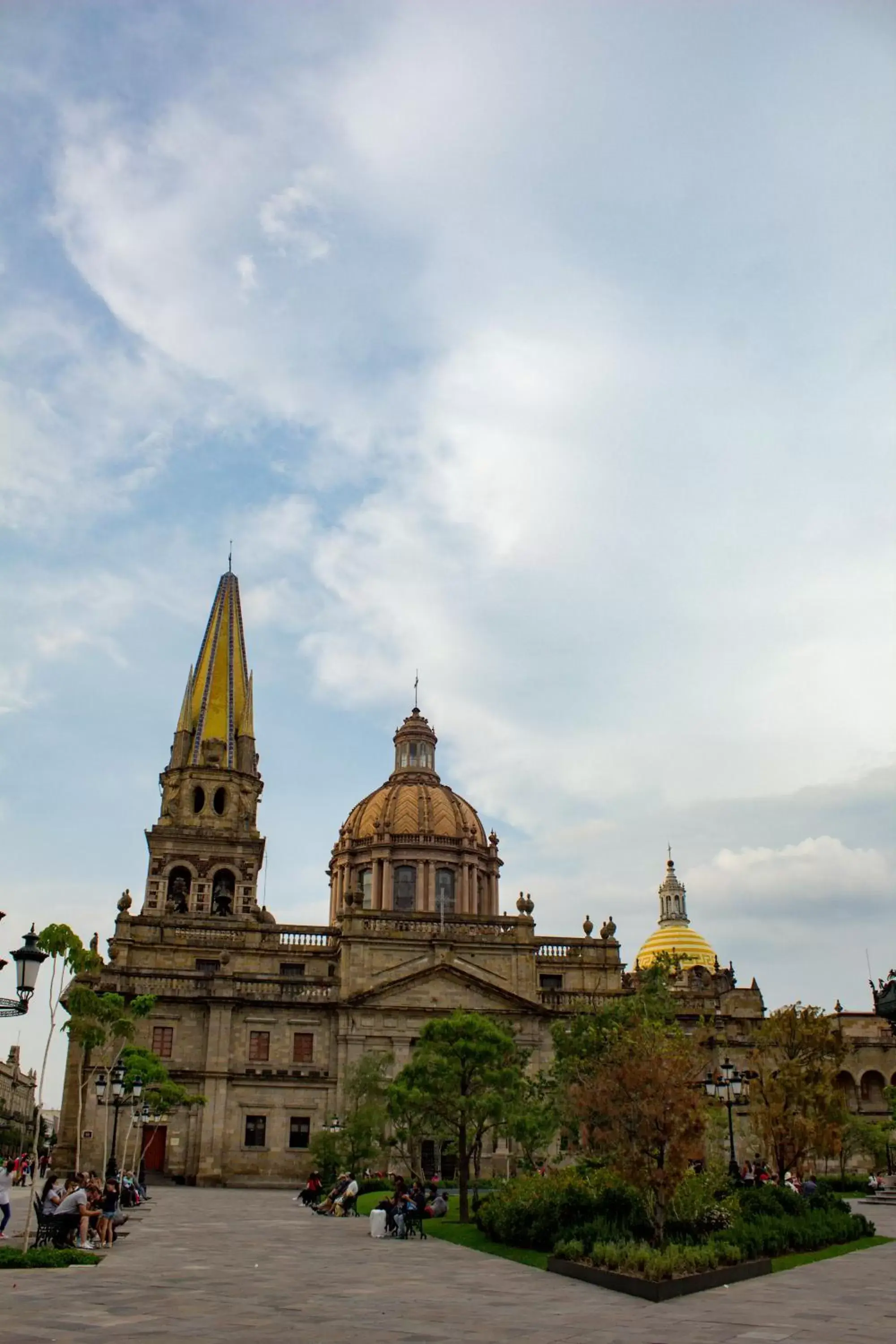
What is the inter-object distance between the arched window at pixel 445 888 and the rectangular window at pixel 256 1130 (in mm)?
19167

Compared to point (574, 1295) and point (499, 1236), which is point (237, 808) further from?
point (574, 1295)

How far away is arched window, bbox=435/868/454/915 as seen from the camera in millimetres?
67562

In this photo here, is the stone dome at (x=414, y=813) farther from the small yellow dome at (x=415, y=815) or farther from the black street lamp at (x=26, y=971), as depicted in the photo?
the black street lamp at (x=26, y=971)

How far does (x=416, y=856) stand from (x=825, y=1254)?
157 ft

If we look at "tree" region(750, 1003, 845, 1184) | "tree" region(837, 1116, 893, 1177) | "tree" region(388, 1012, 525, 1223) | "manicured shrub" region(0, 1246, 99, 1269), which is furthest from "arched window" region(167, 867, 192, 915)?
"manicured shrub" region(0, 1246, 99, 1269)

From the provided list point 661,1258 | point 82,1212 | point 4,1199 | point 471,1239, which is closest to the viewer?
point 661,1258

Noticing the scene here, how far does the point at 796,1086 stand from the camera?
33.9 metres

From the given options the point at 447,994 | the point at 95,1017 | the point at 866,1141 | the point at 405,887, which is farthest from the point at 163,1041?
the point at 866,1141

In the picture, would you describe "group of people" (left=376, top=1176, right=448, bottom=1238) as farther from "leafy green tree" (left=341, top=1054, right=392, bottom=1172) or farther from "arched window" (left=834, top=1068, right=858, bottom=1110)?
"arched window" (left=834, top=1068, right=858, bottom=1110)

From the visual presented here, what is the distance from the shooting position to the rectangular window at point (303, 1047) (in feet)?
170

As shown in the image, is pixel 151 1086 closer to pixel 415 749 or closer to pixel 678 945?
pixel 415 749

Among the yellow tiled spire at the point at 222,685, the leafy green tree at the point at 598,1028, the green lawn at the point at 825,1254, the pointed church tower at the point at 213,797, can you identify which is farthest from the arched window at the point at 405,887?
the green lawn at the point at 825,1254

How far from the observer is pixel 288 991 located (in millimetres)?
52719

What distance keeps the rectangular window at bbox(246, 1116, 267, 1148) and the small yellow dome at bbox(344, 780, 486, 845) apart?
22050 millimetres
